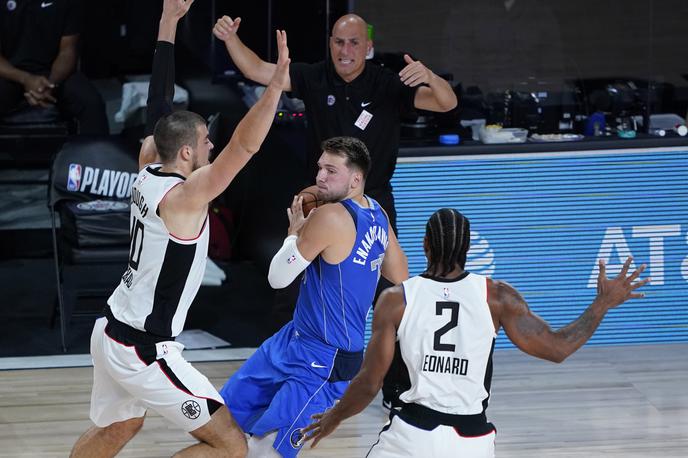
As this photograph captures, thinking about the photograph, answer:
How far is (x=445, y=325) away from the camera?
3.94 m

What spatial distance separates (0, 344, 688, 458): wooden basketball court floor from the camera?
5.87 meters

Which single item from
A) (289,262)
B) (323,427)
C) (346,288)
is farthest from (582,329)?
(289,262)

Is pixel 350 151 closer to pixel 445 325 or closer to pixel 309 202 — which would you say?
pixel 309 202

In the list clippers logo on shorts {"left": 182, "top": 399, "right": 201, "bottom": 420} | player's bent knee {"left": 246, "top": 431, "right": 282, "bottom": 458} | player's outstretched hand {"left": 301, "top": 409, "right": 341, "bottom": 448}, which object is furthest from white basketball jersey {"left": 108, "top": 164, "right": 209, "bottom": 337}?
player's outstretched hand {"left": 301, "top": 409, "right": 341, "bottom": 448}

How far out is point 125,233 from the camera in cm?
759

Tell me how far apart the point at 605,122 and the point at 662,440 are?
94.6 inches

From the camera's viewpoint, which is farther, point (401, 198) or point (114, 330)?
point (401, 198)

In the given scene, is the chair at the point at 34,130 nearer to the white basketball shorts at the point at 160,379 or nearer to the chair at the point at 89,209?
the chair at the point at 89,209

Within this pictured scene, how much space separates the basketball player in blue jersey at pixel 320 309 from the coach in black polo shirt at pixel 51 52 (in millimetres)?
4879

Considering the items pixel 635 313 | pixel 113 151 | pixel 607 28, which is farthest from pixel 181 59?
pixel 635 313

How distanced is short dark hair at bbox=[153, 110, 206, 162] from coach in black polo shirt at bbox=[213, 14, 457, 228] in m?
1.63

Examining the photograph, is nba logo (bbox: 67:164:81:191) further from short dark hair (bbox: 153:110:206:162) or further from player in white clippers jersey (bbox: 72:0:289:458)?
short dark hair (bbox: 153:110:206:162)

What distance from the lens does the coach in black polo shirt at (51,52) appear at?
9.32m

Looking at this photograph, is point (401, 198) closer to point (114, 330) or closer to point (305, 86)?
point (305, 86)
